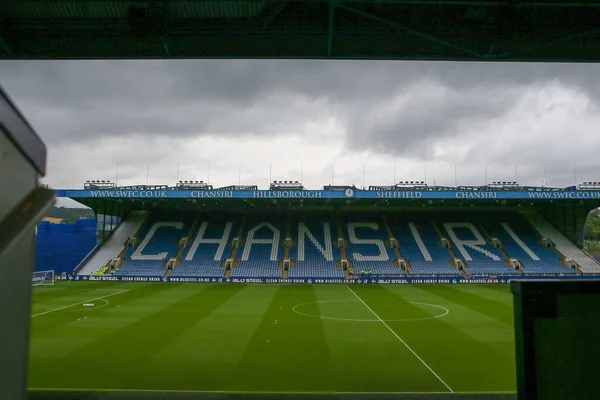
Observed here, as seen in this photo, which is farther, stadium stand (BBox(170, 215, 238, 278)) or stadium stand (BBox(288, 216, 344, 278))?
stadium stand (BBox(170, 215, 238, 278))

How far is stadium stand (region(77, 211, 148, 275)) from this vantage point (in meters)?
38.3

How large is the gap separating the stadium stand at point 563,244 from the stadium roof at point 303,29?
38.5 metres

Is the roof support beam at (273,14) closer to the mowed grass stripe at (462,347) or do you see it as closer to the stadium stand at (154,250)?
the mowed grass stripe at (462,347)

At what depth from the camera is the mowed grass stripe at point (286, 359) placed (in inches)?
400

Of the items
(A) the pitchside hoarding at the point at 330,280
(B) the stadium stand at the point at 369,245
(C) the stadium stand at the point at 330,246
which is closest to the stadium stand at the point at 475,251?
(C) the stadium stand at the point at 330,246

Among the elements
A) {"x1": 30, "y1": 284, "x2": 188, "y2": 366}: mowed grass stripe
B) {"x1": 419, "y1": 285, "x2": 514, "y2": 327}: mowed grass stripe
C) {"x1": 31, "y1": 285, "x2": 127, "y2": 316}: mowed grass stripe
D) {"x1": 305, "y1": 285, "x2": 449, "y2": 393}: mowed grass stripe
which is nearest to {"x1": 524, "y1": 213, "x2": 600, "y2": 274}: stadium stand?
{"x1": 419, "y1": 285, "x2": 514, "y2": 327}: mowed grass stripe

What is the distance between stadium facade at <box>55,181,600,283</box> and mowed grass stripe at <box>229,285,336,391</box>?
60.4ft

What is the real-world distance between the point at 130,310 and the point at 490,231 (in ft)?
113

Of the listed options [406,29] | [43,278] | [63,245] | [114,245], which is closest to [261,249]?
[114,245]

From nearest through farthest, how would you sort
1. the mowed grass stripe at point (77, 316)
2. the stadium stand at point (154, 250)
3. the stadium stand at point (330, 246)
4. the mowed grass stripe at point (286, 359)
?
the mowed grass stripe at point (286, 359) → the mowed grass stripe at point (77, 316) → the stadium stand at point (330, 246) → the stadium stand at point (154, 250)

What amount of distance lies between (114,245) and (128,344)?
29.7 meters

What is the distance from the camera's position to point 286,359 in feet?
40.8

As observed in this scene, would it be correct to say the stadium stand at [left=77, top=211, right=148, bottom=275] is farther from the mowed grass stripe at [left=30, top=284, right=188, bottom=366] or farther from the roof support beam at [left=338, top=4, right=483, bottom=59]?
the roof support beam at [left=338, top=4, right=483, bottom=59]

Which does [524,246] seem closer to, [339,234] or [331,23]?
[339,234]
